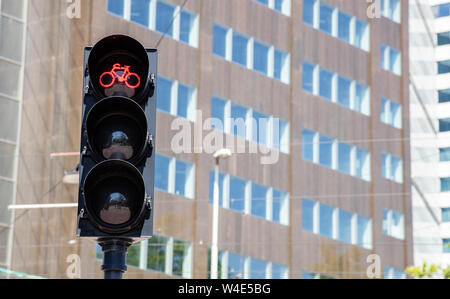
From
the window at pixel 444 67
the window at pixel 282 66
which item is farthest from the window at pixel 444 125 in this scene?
the window at pixel 282 66

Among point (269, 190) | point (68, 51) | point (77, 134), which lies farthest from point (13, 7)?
point (269, 190)

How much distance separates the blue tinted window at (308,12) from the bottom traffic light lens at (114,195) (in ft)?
122

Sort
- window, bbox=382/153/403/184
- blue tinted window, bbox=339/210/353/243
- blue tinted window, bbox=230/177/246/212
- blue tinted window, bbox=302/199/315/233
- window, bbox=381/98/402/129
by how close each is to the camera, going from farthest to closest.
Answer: window, bbox=381/98/402/129 → window, bbox=382/153/403/184 → blue tinted window, bbox=339/210/353/243 → blue tinted window, bbox=302/199/315/233 → blue tinted window, bbox=230/177/246/212

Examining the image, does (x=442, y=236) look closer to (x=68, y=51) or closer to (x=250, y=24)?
(x=250, y=24)

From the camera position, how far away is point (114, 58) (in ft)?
16.7

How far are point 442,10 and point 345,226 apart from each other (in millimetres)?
9513

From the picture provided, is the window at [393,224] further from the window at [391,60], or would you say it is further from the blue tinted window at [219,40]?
the blue tinted window at [219,40]

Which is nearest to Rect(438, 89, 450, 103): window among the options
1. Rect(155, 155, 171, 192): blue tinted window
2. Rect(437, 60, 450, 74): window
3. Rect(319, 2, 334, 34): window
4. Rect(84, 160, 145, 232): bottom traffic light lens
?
Rect(437, 60, 450, 74): window

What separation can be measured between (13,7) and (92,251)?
8346 mm

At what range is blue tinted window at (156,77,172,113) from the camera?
118 feet

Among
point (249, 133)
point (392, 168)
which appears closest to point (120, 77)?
point (249, 133)

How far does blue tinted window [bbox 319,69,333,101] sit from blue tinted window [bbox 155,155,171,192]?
29.3 feet

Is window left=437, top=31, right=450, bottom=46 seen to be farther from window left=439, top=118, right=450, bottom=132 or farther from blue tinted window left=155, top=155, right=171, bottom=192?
blue tinted window left=155, top=155, right=171, bottom=192

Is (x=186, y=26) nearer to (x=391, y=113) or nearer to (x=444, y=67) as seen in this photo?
(x=444, y=67)
